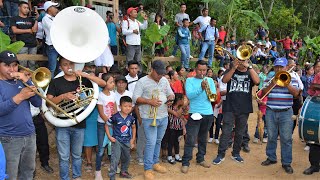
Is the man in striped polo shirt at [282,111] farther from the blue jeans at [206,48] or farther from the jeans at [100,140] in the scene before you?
the blue jeans at [206,48]

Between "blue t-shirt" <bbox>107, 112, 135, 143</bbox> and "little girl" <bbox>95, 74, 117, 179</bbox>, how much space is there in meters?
0.21

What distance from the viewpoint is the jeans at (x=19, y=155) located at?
4203mm

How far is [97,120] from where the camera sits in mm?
5902

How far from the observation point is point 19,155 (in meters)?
4.29

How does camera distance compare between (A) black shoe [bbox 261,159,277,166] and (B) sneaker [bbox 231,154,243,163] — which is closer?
→ (A) black shoe [bbox 261,159,277,166]

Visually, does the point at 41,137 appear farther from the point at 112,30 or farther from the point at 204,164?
the point at 112,30

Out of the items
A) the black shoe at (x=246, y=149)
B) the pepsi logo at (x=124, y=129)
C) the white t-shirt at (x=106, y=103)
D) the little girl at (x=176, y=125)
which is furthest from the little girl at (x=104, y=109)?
the black shoe at (x=246, y=149)

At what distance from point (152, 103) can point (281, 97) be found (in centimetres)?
229

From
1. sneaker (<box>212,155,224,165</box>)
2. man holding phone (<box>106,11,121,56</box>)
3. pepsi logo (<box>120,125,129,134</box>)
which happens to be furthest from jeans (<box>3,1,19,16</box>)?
sneaker (<box>212,155,224,165</box>)

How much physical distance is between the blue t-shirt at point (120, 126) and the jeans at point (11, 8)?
4218mm

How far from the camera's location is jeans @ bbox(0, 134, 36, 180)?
165 inches

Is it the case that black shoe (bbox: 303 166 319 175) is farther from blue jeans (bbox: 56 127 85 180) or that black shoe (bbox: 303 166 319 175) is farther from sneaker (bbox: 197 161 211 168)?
blue jeans (bbox: 56 127 85 180)

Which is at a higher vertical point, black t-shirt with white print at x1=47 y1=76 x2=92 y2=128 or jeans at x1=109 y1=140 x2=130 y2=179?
black t-shirt with white print at x1=47 y1=76 x2=92 y2=128

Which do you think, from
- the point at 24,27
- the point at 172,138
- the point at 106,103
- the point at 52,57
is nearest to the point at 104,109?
the point at 106,103
